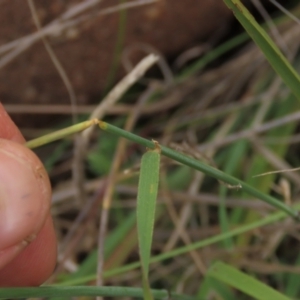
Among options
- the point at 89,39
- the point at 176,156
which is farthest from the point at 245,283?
the point at 89,39

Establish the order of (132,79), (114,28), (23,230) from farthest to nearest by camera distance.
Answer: (114,28)
(132,79)
(23,230)

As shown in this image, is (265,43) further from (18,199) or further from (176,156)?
(18,199)

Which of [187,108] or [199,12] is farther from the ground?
[199,12]

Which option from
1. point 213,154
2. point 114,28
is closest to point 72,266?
point 213,154

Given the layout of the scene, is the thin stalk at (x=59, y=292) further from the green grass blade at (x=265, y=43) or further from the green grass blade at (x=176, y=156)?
the green grass blade at (x=265, y=43)

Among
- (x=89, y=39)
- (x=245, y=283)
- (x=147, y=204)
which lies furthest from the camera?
(x=89, y=39)

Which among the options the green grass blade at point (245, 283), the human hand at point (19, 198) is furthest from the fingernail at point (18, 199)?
the green grass blade at point (245, 283)

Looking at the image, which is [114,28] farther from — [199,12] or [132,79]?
[132,79]
